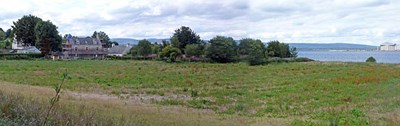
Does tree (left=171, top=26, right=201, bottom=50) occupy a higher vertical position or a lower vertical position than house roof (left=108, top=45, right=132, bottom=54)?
higher

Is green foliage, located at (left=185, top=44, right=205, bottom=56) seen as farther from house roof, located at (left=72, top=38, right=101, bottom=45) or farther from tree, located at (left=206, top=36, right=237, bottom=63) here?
house roof, located at (left=72, top=38, right=101, bottom=45)

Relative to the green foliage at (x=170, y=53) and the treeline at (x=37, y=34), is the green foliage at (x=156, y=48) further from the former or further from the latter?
the treeline at (x=37, y=34)

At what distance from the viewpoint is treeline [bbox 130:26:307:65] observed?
261ft

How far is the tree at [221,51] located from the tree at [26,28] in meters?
43.6

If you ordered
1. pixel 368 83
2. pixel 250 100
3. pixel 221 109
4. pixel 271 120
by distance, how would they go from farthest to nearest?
pixel 368 83 < pixel 250 100 < pixel 221 109 < pixel 271 120

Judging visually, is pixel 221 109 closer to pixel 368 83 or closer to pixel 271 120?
pixel 271 120

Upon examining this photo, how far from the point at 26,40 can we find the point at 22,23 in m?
5.02

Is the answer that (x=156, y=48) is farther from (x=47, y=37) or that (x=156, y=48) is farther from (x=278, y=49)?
(x=278, y=49)

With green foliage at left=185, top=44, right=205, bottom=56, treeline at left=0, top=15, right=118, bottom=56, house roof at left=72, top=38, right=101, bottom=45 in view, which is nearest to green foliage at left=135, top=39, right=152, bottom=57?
green foliage at left=185, top=44, right=205, bottom=56

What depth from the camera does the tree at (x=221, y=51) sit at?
80.2 m

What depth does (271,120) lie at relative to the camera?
45.2 ft

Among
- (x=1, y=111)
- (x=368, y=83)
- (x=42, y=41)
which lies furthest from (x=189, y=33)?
(x=1, y=111)

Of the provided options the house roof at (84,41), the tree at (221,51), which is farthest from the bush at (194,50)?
the house roof at (84,41)

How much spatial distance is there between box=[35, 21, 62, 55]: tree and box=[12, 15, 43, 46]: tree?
325 inches
